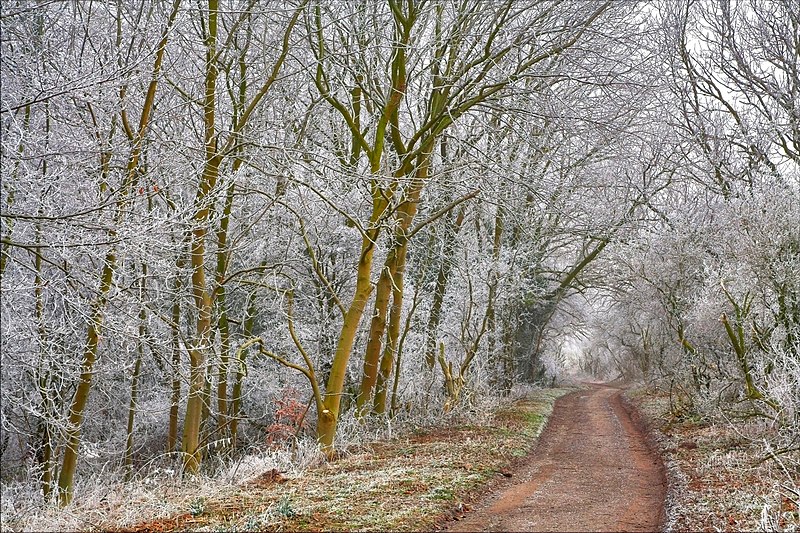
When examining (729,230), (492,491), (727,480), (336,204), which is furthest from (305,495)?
(729,230)

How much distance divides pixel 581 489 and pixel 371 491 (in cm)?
298

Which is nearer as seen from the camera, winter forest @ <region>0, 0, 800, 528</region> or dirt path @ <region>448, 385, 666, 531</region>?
dirt path @ <region>448, 385, 666, 531</region>

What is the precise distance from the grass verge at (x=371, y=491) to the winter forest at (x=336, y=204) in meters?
1.54

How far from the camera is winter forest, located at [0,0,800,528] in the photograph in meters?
7.70

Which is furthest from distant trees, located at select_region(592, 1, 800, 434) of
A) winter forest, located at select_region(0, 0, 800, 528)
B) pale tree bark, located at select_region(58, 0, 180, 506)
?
pale tree bark, located at select_region(58, 0, 180, 506)

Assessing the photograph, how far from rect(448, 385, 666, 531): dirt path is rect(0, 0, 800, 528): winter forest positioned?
1.98 meters

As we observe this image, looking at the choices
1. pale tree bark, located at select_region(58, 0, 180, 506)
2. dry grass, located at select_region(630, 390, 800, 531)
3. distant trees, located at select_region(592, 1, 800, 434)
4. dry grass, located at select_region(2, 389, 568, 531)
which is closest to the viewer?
dry grass, located at select_region(2, 389, 568, 531)

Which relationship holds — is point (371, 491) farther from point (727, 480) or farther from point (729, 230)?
point (729, 230)

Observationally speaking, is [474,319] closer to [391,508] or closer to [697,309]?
[697,309]

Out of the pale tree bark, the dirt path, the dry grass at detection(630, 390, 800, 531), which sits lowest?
the dirt path

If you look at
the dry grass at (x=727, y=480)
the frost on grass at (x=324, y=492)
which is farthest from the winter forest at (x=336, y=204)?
the frost on grass at (x=324, y=492)

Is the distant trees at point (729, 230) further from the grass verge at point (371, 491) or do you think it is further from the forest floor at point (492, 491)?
the grass verge at point (371, 491)

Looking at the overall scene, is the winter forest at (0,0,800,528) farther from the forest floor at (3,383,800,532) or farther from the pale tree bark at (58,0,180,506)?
the forest floor at (3,383,800,532)

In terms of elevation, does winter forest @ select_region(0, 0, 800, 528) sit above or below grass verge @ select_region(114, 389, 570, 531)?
above
